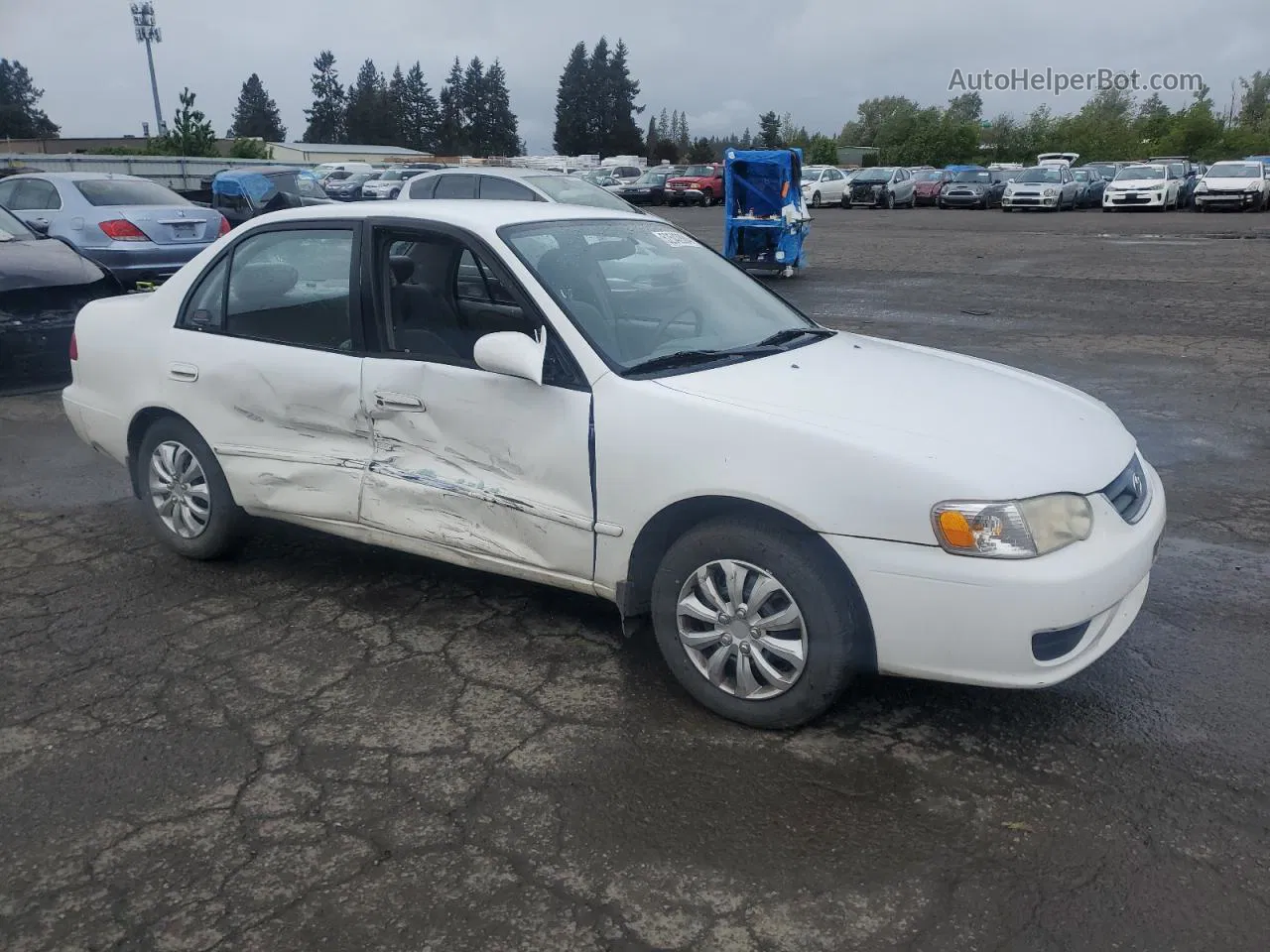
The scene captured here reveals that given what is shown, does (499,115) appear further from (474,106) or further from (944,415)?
(944,415)

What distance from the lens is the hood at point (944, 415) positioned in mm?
3195

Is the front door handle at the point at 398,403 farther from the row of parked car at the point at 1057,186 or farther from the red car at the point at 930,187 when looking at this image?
the red car at the point at 930,187

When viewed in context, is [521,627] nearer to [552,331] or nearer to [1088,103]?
[552,331]

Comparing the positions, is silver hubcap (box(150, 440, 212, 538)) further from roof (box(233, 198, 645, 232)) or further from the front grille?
the front grille

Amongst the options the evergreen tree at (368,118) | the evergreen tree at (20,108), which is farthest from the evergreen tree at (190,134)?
the evergreen tree at (368,118)

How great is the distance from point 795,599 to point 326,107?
135666mm

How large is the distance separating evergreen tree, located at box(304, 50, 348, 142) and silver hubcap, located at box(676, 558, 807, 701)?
132 meters

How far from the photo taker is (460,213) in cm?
429

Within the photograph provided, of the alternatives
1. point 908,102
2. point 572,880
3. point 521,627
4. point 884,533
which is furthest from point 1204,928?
point 908,102

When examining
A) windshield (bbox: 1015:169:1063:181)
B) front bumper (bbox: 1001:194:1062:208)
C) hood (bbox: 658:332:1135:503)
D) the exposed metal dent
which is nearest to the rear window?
the exposed metal dent

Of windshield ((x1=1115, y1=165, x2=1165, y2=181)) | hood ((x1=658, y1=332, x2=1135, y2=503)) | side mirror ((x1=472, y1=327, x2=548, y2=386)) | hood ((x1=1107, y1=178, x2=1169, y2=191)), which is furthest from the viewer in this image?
windshield ((x1=1115, y1=165, x2=1165, y2=181))

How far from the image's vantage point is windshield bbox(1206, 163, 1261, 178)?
34406 millimetres

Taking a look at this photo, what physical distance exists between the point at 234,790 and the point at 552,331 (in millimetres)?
1757

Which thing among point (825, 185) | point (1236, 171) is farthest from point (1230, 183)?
point (825, 185)
